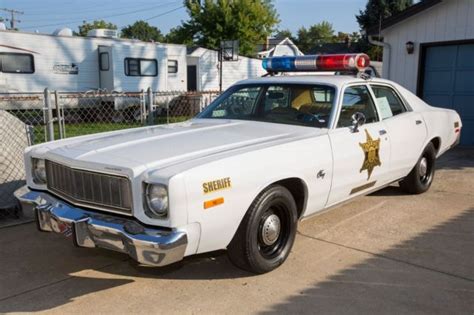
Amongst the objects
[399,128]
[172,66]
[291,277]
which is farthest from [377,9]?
[291,277]

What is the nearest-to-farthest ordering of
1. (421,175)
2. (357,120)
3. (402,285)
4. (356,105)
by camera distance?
(402,285)
(357,120)
(356,105)
(421,175)

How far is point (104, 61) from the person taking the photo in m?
17.5

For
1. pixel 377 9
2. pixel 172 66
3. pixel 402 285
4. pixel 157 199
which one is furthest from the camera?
pixel 377 9

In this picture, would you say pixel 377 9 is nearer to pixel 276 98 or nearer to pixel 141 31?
pixel 276 98

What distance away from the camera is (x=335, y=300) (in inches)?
137

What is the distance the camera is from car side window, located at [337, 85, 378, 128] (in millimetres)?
4660

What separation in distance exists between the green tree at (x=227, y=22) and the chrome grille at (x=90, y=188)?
2779cm

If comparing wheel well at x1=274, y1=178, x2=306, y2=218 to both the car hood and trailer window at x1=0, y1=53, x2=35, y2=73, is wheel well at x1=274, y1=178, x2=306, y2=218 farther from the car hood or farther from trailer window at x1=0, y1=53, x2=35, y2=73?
trailer window at x1=0, y1=53, x2=35, y2=73

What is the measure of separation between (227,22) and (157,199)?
29.2 meters

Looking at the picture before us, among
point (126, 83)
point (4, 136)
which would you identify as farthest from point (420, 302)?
point (126, 83)

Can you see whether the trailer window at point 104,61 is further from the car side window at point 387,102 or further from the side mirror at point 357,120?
the side mirror at point 357,120

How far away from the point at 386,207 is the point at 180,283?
297 cm

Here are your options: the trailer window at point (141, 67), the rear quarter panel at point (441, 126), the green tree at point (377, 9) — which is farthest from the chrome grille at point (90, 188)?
the green tree at point (377, 9)

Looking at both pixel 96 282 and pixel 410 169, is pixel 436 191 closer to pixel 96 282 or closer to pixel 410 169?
pixel 410 169
